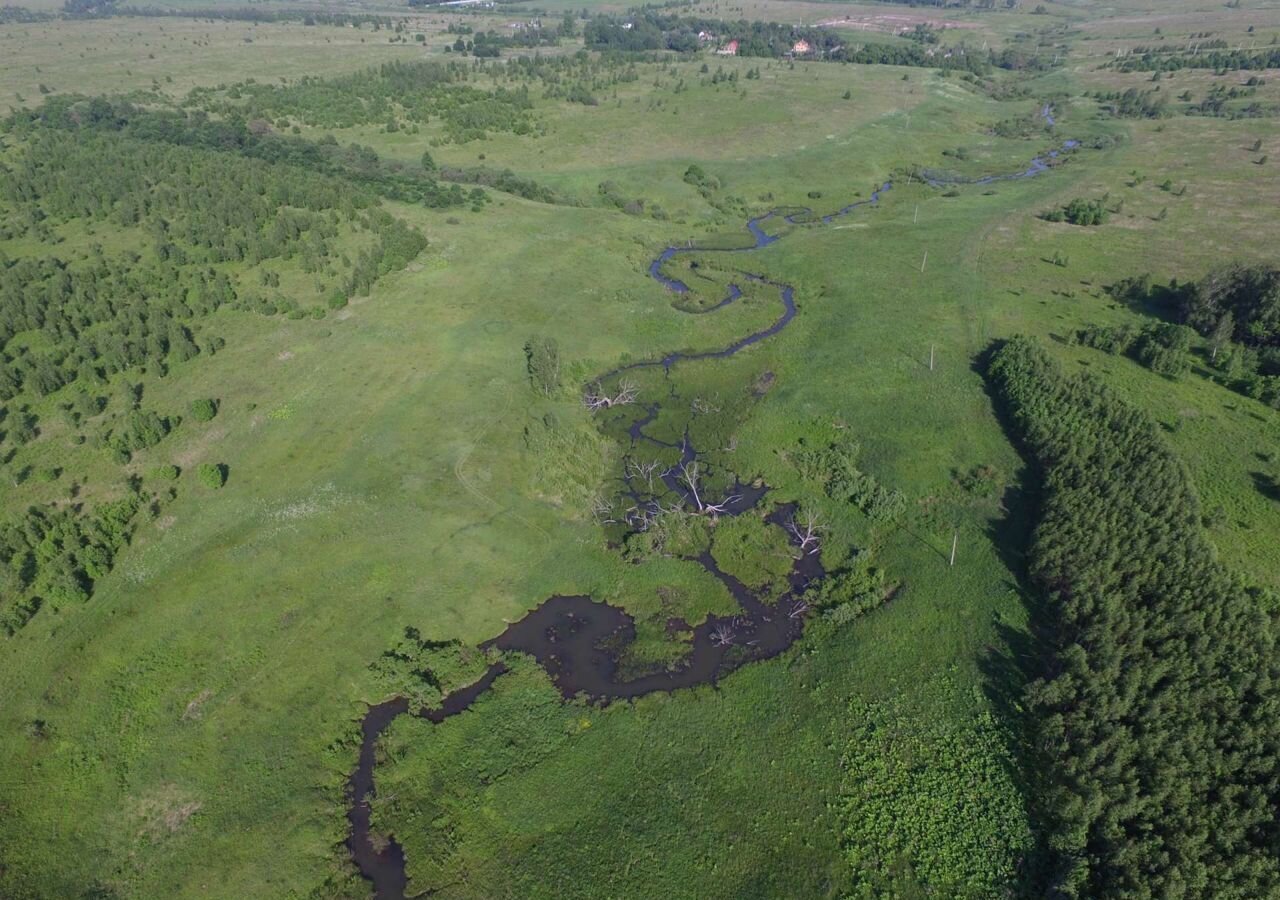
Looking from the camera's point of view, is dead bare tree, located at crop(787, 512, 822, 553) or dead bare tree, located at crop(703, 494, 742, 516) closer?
→ dead bare tree, located at crop(787, 512, 822, 553)

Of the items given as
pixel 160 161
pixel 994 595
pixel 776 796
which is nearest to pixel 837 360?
pixel 994 595

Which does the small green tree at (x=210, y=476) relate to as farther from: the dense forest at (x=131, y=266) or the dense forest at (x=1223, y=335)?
the dense forest at (x=1223, y=335)

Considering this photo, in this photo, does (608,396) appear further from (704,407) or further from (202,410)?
(202,410)

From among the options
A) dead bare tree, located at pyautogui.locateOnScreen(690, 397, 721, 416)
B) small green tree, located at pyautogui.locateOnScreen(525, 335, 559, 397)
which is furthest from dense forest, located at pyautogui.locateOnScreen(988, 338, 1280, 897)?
small green tree, located at pyautogui.locateOnScreen(525, 335, 559, 397)

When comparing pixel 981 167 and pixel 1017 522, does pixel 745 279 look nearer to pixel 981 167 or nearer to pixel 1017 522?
pixel 1017 522

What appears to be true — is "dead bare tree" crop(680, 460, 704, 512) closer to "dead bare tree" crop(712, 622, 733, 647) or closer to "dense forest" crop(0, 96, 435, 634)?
"dead bare tree" crop(712, 622, 733, 647)

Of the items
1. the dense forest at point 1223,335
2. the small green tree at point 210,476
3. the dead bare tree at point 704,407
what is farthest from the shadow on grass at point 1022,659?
the small green tree at point 210,476
